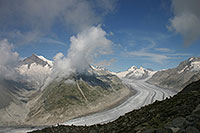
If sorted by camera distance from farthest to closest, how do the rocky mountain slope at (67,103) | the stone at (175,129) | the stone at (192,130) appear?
the rocky mountain slope at (67,103) < the stone at (175,129) < the stone at (192,130)

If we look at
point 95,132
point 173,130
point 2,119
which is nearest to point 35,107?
point 2,119

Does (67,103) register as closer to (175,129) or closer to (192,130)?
(175,129)

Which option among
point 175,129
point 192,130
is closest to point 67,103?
point 175,129

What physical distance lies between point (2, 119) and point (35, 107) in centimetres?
3590

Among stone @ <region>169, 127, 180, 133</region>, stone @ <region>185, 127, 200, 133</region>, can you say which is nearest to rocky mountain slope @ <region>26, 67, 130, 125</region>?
stone @ <region>169, 127, 180, 133</region>

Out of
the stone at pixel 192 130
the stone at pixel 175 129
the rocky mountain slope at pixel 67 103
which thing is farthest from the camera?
the rocky mountain slope at pixel 67 103

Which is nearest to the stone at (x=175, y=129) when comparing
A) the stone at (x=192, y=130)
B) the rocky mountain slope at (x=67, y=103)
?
the stone at (x=192, y=130)

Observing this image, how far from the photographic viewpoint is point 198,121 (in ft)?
34.4

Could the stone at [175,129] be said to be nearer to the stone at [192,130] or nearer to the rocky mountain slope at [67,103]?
the stone at [192,130]

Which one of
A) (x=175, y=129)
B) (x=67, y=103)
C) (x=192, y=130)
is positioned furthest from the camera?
(x=67, y=103)

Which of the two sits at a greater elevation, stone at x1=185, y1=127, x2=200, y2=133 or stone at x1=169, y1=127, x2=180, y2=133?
stone at x1=169, y1=127, x2=180, y2=133

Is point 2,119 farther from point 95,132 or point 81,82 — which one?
point 95,132

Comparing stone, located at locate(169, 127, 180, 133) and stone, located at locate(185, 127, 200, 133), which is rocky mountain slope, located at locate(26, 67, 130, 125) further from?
stone, located at locate(185, 127, 200, 133)

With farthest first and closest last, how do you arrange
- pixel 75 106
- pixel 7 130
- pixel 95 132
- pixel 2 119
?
1. pixel 75 106
2. pixel 2 119
3. pixel 7 130
4. pixel 95 132
